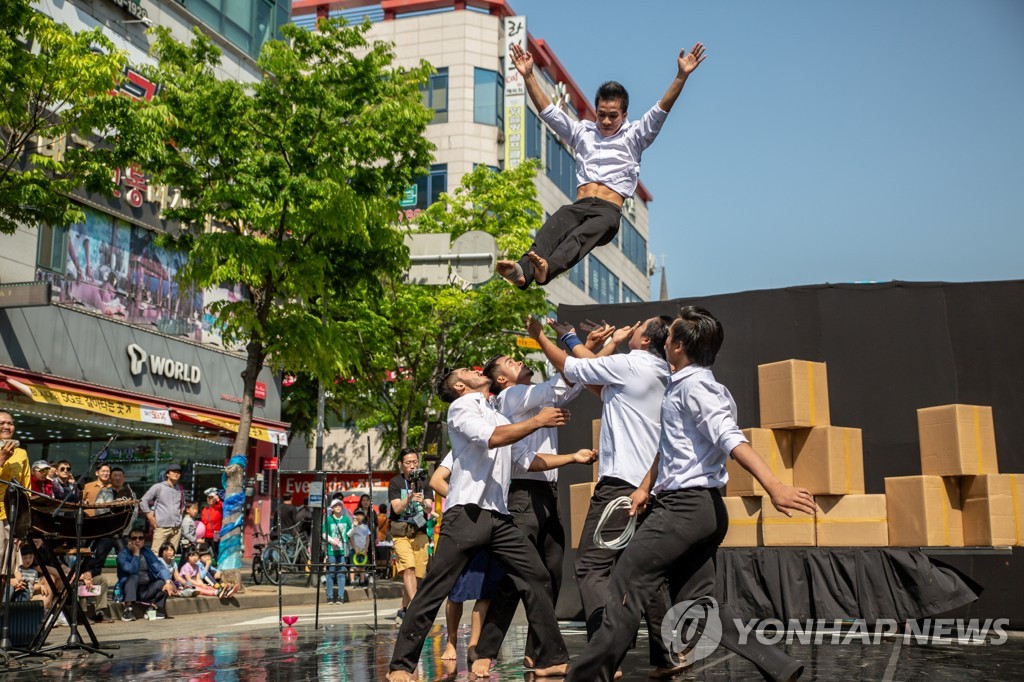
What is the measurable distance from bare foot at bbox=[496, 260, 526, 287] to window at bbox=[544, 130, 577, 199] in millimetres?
38052

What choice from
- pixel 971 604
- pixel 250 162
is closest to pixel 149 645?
pixel 971 604

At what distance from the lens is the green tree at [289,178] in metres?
16.5

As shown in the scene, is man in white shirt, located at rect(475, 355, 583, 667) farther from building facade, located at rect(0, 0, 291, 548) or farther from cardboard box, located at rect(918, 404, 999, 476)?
building facade, located at rect(0, 0, 291, 548)

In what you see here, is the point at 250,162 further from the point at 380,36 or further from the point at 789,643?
the point at 380,36

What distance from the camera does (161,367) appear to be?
79.4 feet

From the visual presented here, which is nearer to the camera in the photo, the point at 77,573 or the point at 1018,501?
the point at 77,573

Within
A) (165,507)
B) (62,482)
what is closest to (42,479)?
(62,482)

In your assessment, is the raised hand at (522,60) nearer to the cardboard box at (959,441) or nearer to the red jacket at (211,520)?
the cardboard box at (959,441)

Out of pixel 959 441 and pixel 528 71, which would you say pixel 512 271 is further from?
pixel 959 441

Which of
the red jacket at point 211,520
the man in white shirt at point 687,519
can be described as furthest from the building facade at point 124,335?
the man in white shirt at point 687,519

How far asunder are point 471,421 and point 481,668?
5.71ft

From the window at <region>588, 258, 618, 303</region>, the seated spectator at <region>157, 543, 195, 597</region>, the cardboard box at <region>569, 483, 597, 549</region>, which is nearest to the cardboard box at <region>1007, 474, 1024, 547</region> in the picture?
the cardboard box at <region>569, 483, 597, 549</region>

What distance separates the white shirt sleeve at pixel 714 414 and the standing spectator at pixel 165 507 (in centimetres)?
1123

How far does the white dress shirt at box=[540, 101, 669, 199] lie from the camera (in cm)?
703
